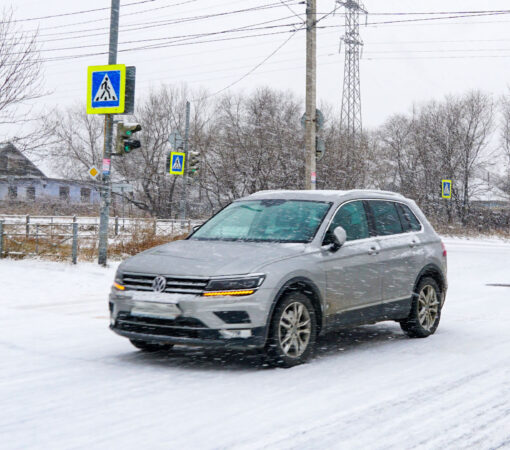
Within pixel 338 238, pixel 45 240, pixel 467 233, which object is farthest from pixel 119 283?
pixel 467 233

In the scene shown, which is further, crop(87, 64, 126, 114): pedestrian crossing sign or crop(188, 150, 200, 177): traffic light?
crop(188, 150, 200, 177): traffic light

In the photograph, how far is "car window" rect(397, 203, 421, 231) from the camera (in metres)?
8.96

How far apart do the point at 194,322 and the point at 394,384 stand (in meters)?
1.74

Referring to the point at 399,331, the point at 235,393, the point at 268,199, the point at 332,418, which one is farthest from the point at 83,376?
the point at 399,331

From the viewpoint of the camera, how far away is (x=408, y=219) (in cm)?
906

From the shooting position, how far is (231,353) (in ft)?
25.1

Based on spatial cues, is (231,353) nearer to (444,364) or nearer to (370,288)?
(370,288)

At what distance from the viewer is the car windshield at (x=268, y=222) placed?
7539mm

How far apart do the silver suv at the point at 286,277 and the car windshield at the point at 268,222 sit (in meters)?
0.01

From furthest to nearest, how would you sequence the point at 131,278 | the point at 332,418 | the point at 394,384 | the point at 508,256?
the point at 508,256 < the point at 131,278 < the point at 394,384 < the point at 332,418

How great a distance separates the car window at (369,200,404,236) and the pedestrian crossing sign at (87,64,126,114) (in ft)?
27.1

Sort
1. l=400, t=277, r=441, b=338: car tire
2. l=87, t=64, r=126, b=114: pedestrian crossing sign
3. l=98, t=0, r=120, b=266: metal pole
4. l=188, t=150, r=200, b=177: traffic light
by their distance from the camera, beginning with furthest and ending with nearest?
l=188, t=150, r=200, b=177: traffic light < l=98, t=0, r=120, b=266: metal pole < l=87, t=64, r=126, b=114: pedestrian crossing sign < l=400, t=277, r=441, b=338: car tire

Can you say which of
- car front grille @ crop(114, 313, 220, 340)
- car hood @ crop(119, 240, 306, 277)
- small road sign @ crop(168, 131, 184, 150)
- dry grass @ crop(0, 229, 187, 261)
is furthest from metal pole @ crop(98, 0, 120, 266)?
small road sign @ crop(168, 131, 184, 150)

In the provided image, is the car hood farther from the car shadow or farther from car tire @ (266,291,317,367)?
the car shadow
